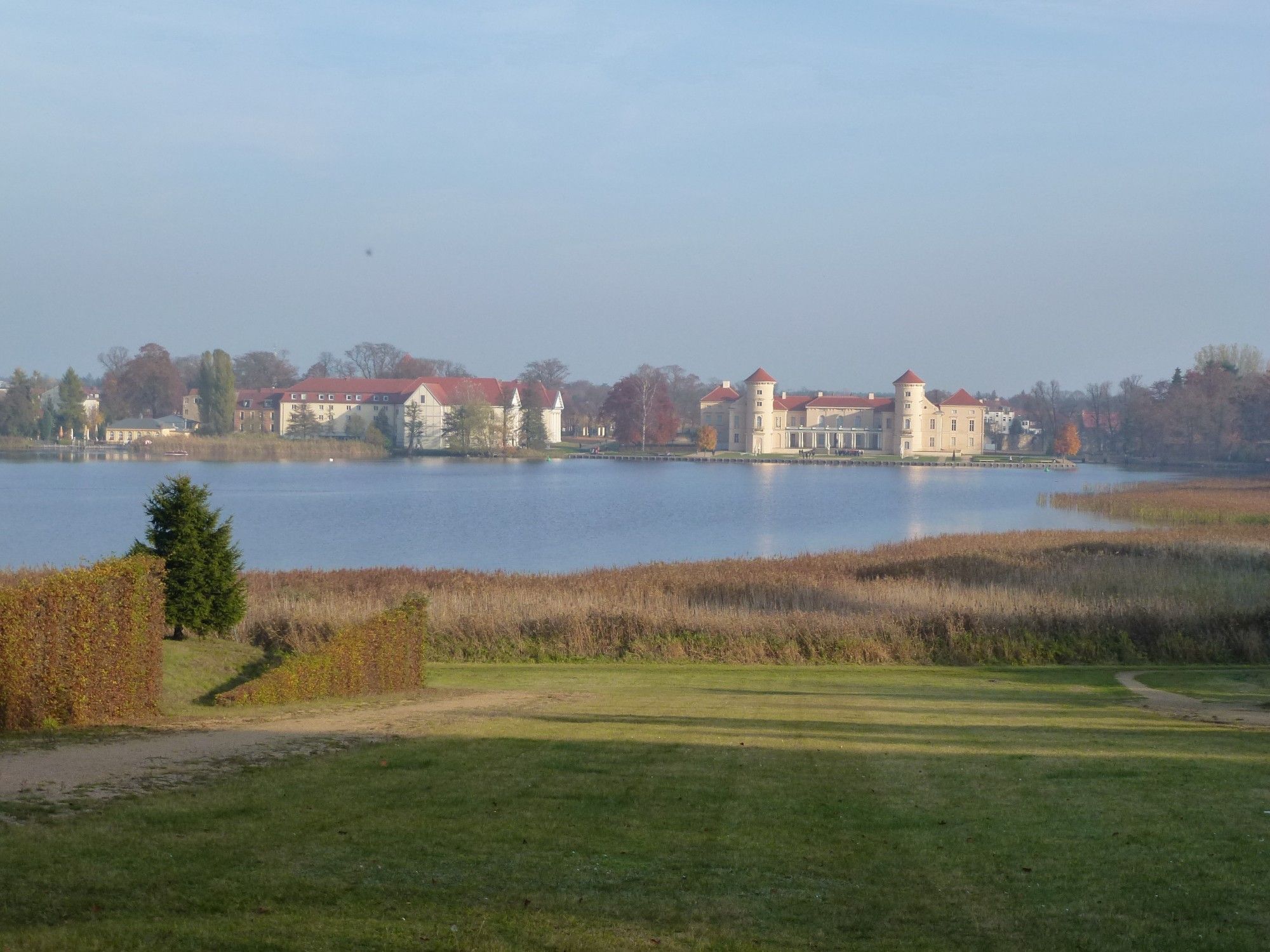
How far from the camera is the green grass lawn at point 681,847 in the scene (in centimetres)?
535

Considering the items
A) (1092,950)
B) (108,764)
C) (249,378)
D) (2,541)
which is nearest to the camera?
(1092,950)

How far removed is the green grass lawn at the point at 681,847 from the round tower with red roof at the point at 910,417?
4911 inches

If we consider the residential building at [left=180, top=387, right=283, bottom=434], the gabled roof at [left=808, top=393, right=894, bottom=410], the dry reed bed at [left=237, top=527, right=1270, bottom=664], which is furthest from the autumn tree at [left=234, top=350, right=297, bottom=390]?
the dry reed bed at [left=237, top=527, right=1270, bottom=664]

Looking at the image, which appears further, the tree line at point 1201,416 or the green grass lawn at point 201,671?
the tree line at point 1201,416

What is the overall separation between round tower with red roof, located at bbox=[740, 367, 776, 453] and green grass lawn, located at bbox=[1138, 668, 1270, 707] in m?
116

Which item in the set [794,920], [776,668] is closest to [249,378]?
[776,668]

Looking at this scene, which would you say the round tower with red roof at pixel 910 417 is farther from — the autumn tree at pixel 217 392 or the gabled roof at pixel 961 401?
the autumn tree at pixel 217 392

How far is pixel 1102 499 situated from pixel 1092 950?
64393 millimetres

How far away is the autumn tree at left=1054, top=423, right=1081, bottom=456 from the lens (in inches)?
5536

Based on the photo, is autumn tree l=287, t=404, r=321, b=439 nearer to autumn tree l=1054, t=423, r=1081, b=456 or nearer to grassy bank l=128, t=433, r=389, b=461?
grassy bank l=128, t=433, r=389, b=461

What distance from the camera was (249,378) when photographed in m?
152

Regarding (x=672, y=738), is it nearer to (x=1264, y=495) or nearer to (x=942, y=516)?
(x=942, y=516)

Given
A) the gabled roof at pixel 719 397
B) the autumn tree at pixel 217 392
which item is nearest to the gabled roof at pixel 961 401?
the gabled roof at pixel 719 397

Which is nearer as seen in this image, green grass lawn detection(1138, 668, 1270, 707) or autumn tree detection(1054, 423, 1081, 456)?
green grass lawn detection(1138, 668, 1270, 707)
